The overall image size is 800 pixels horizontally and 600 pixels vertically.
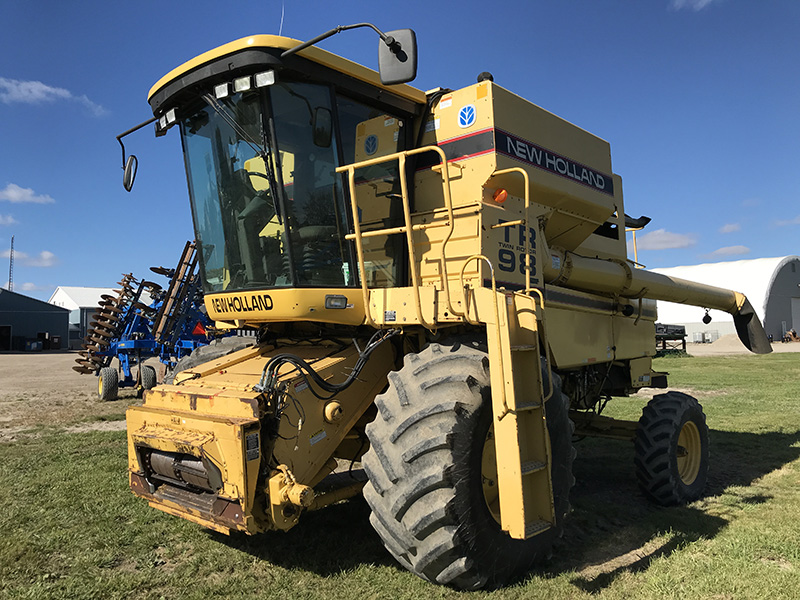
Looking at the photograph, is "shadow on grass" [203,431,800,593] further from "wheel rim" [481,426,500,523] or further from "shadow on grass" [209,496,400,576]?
"wheel rim" [481,426,500,523]

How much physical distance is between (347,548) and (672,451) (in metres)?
3.38

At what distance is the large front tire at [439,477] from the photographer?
356 cm

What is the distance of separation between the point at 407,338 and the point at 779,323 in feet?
158

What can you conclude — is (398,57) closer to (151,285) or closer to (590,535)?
(590,535)

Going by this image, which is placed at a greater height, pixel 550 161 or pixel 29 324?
pixel 29 324

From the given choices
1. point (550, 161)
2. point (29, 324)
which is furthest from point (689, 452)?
point (29, 324)

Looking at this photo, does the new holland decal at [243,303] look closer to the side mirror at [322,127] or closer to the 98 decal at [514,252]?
the side mirror at [322,127]

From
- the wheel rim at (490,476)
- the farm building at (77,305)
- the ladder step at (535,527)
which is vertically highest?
the farm building at (77,305)

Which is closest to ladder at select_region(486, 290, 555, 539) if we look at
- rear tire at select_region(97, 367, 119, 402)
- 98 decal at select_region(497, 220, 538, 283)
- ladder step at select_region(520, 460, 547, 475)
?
ladder step at select_region(520, 460, 547, 475)

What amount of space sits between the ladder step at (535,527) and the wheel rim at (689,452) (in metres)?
3.30

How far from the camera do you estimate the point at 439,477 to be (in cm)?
352

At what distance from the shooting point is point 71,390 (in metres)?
17.3

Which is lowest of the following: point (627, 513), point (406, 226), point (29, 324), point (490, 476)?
point (627, 513)

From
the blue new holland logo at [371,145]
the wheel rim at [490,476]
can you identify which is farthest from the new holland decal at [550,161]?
the wheel rim at [490,476]
